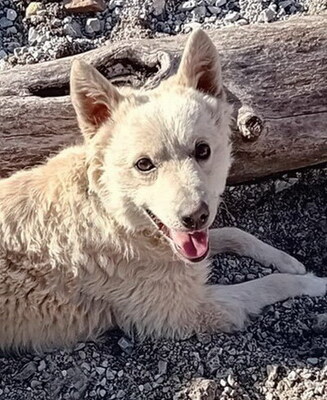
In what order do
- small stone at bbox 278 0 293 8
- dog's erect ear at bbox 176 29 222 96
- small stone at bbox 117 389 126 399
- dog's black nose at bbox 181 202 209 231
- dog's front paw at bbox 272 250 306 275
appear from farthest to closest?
small stone at bbox 278 0 293 8
dog's front paw at bbox 272 250 306 275
small stone at bbox 117 389 126 399
dog's erect ear at bbox 176 29 222 96
dog's black nose at bbox 181 202 209 231

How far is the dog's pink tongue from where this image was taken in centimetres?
454

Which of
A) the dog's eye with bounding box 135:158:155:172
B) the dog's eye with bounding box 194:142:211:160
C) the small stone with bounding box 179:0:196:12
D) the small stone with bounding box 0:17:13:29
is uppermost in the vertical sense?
the dog's eye with bounding box 194:142:211:160

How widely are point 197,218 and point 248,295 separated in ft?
3.57

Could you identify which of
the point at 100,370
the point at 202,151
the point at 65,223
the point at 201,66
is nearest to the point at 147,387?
the point at 100,370

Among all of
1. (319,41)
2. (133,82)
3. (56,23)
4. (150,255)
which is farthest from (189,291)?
(56,23)

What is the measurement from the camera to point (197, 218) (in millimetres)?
4242

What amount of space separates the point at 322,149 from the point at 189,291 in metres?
1.33

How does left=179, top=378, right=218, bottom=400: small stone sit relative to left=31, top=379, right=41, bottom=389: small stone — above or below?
above

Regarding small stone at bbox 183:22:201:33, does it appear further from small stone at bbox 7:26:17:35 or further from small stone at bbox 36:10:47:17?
small stone at bbox 7:26:17:35

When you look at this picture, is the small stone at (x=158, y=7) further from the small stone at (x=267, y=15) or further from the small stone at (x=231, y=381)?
the small stone at (x=231, y=381)

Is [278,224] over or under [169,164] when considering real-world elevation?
under

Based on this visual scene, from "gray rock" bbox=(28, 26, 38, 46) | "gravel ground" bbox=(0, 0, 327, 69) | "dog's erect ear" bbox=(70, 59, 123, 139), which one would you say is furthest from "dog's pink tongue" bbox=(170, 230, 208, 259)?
"gray rock" bbox=(28, 26, 38, 46)

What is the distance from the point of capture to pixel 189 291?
4.95 metres

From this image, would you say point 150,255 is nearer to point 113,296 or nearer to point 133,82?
point 113,296
